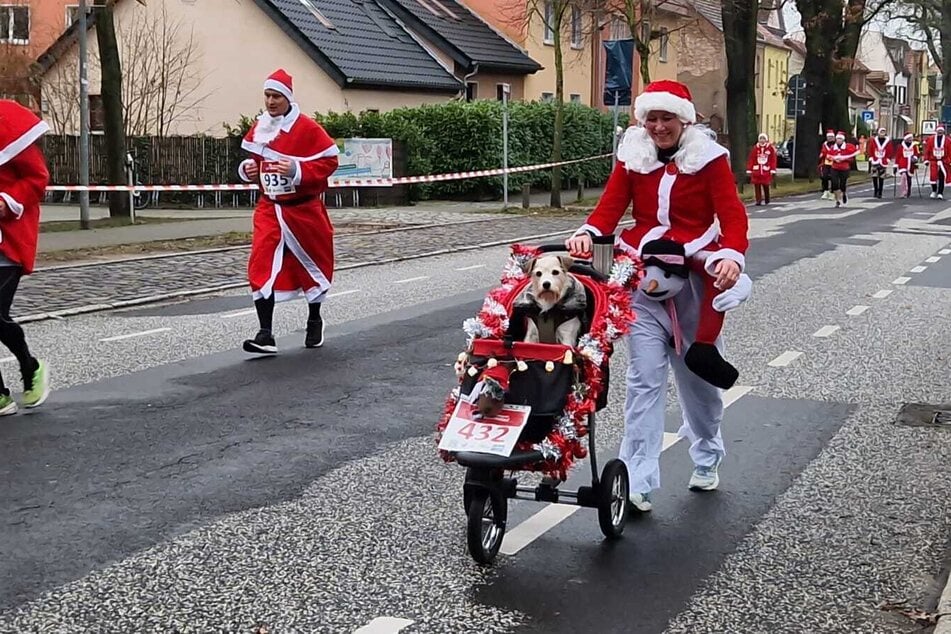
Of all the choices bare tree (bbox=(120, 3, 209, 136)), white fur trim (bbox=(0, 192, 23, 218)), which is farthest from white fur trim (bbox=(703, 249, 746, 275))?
bare tree (bbox=(120, 3, 209, 136))

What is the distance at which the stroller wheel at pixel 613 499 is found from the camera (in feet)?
17.5

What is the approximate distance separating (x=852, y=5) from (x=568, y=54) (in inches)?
428

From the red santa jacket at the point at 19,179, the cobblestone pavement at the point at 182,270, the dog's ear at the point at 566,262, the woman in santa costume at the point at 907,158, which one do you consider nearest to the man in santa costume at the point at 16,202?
the red santa jacket at the point at 19,179

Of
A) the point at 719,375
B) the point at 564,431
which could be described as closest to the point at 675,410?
the point at 719,375

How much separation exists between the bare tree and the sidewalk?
163 inches

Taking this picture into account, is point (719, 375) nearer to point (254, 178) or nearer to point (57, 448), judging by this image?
point (57, 448)

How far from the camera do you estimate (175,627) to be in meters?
4.52

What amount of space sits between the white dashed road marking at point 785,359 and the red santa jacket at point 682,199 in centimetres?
440

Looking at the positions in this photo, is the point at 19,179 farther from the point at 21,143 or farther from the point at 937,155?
the point at 937,155

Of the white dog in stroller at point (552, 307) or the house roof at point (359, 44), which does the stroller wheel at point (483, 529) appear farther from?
the house roof at point (359, 44)

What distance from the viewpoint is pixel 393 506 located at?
19.9 feet

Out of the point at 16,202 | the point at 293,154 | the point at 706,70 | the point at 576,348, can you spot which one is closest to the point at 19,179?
the point at 16,202

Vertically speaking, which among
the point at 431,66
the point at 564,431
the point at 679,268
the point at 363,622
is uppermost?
the point at 431,66

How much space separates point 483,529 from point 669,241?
146 cm
